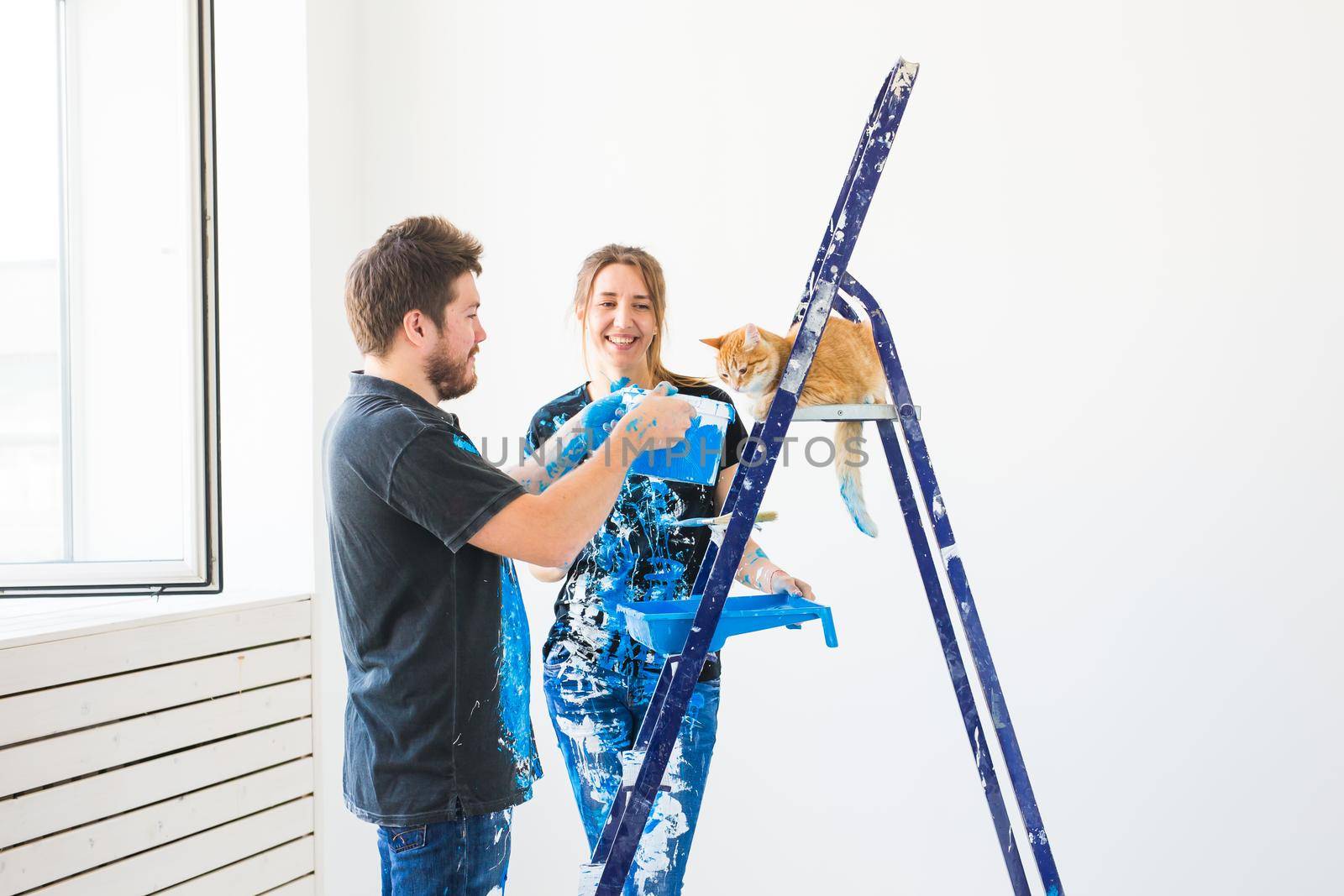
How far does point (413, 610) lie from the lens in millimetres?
1183

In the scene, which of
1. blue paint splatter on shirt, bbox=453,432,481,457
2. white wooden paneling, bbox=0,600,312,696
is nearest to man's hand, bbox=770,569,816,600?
blue paint splatter on shirt, bbox=453,432,481,457

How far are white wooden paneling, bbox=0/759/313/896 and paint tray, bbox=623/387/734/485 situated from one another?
40.7 inches

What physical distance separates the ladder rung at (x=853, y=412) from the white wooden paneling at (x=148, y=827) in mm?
1296

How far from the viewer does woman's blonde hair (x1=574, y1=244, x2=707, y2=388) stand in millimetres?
1703

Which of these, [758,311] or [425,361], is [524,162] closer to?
[758,311]

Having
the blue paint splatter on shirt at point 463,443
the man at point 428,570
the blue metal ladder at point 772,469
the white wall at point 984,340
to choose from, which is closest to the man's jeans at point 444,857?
the man at point 428,570

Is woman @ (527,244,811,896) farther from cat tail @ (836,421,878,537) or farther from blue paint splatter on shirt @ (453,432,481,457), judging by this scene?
blue paint splatter on shirt @ (453,432,481,457)

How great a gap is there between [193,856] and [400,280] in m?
1.17

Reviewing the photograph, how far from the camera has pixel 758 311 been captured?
235 cm

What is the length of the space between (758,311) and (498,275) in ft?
2.41

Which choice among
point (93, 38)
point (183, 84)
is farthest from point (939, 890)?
point (93, 38)

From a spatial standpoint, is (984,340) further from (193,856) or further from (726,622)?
(193,856)

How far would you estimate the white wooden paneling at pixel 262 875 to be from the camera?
5.54ft

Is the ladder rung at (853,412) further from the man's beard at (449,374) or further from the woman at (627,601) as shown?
A: the man's beard at (449,374)
